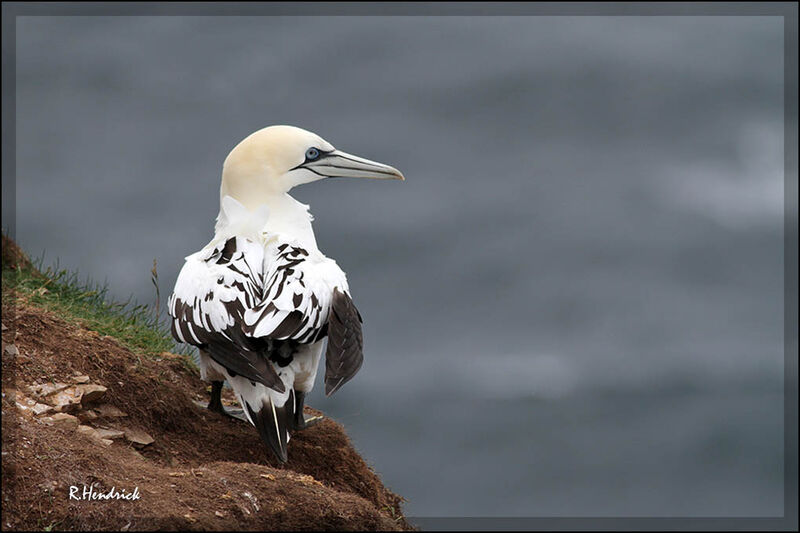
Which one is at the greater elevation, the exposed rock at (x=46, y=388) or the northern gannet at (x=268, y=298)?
the northern gannet at (x=268, y=298)

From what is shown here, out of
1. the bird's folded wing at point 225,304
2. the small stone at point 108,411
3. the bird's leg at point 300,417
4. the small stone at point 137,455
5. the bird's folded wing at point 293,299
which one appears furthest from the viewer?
the bird's leg at point 300,417

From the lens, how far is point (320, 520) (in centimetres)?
595

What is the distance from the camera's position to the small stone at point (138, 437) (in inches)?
272

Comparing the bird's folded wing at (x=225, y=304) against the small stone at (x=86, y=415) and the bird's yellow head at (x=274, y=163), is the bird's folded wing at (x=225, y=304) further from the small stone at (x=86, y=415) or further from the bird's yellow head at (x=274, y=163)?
the small stone at (x=86, y=415)

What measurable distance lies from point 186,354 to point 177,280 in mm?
1323

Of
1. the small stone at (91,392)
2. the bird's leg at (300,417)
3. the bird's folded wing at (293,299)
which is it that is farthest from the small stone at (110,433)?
the bird's leg at (300,417)

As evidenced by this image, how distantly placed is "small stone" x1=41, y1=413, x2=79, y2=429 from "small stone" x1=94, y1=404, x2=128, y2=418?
37 centimetres

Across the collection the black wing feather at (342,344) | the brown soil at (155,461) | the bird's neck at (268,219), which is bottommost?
the brown soil at (155,461)

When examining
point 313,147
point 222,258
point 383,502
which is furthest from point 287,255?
point 383,502

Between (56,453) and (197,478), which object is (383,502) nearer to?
(197,478)

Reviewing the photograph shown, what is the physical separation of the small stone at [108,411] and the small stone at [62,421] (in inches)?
14.4

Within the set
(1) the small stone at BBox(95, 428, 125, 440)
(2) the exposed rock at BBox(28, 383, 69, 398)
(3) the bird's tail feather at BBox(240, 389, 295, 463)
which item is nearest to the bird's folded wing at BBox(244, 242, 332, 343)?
(3) the bird's tail feather at BBox(240, 389, 295, 463)

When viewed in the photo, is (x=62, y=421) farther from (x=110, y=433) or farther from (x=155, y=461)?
(x=155, y=461)

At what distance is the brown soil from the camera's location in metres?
5.42
